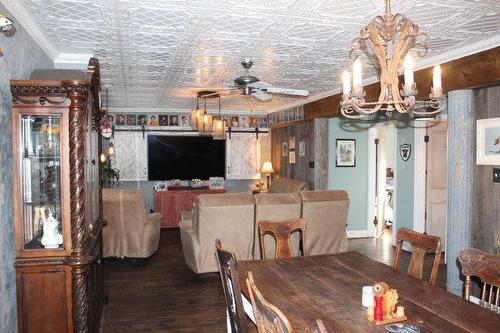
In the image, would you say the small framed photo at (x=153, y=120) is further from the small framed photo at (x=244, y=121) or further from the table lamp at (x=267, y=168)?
the table lamp at (x=267, y=168)

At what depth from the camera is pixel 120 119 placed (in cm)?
923

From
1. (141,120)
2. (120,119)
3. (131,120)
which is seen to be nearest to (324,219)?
(141,120)

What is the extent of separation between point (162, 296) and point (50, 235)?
2082mm

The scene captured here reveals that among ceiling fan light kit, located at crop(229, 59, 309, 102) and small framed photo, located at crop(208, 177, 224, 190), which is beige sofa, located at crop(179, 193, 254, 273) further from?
small framed photo, located at crop(208, 177, 224, 190)

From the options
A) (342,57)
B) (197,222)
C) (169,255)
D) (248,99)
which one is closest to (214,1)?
(342,57)

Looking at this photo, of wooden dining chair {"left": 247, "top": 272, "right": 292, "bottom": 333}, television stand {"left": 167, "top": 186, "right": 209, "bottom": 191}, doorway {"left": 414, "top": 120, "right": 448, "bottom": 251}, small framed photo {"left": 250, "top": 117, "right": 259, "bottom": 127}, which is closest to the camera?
wooden dining chair {"left": 247, "top": 272, "right": 292, "bottom": 333}

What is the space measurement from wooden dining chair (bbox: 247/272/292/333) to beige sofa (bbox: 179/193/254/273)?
357 centimetres

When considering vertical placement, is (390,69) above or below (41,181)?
above

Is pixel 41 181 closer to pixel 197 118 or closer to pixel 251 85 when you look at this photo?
pixel 251 85

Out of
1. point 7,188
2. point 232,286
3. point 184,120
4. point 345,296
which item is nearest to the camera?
point 232,286

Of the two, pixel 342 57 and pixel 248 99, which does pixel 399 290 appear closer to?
pixel 342 57

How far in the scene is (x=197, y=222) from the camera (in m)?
5.27

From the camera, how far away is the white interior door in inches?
268

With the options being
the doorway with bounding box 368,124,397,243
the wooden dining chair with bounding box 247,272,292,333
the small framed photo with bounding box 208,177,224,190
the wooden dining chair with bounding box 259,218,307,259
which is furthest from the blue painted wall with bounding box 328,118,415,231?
the wooden dining chair with bounding box 247,272,292,333
